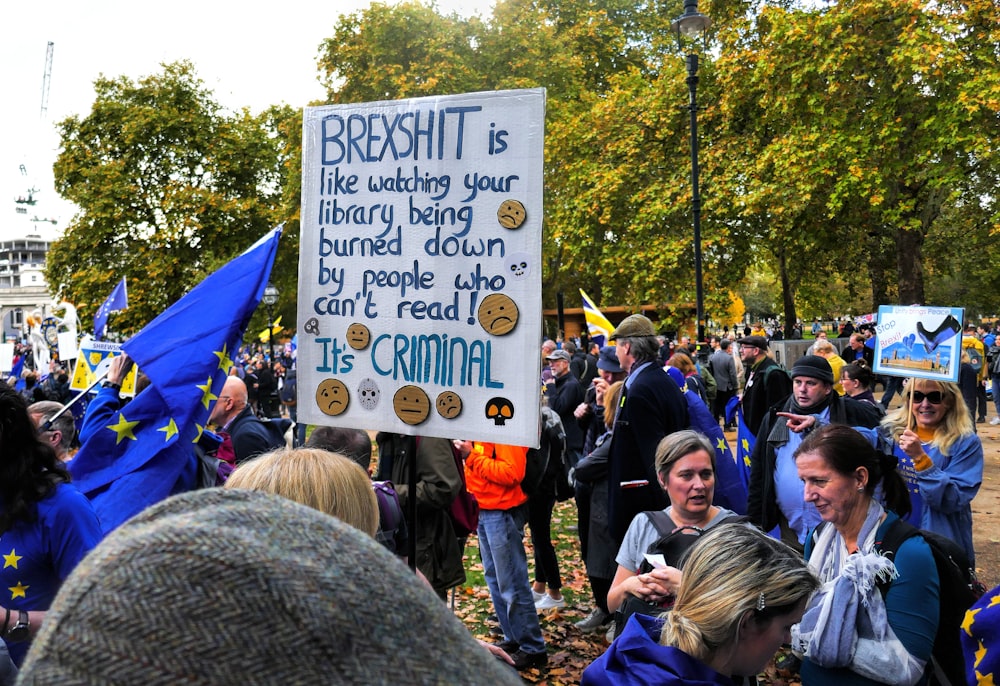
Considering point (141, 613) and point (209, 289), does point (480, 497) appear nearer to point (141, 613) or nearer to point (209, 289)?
point (209, 289)

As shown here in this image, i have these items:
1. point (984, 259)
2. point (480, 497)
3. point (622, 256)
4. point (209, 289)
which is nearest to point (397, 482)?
point (480, 497)

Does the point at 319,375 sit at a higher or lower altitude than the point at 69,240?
lower

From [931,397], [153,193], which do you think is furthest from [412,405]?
[153,193]

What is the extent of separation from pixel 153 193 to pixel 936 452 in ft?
107

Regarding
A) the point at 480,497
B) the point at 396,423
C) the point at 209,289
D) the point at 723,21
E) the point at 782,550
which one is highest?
the point at 723,21

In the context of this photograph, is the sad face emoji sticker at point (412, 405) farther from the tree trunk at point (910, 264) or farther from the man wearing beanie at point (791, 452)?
the tree trunk at point (910, 264)

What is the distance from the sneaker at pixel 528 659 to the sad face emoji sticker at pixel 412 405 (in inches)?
104

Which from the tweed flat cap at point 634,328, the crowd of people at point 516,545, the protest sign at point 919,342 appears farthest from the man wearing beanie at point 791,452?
the tweed flat cap at point 634,328

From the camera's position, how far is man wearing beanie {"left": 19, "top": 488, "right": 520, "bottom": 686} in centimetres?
56

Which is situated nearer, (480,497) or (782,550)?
(782,550)

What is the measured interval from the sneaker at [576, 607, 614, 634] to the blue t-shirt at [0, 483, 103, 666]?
3.99 meters

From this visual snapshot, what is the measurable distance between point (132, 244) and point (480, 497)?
3014 centimetres

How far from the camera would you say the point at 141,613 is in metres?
0.57

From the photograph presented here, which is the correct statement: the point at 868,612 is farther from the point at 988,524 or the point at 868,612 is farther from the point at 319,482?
the point at 988,524
